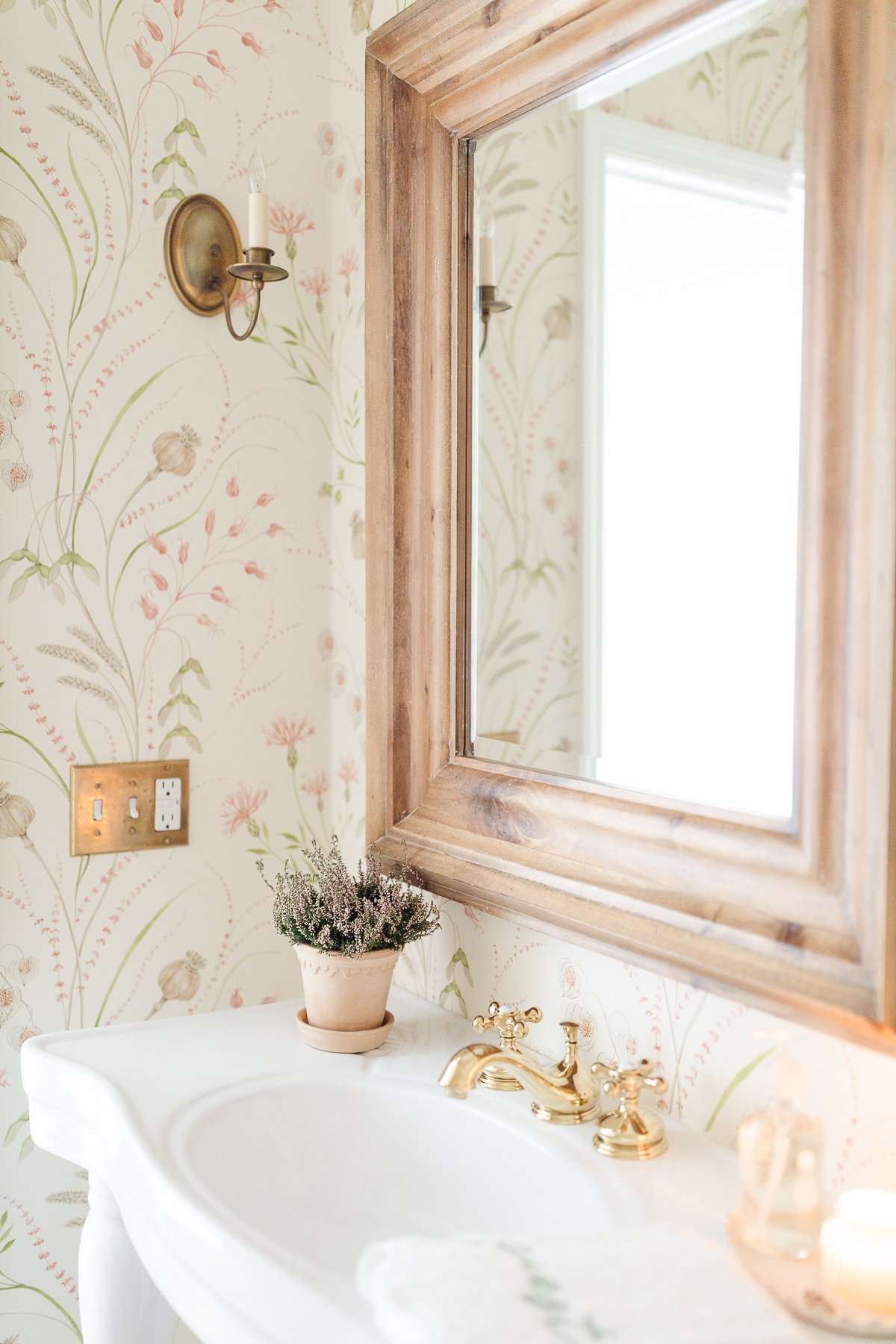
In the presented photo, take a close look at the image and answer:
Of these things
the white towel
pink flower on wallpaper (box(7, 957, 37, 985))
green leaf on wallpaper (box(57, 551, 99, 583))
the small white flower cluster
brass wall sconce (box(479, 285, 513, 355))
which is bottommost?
pink flower on wallpaper (box(7, 957, 37, 985))

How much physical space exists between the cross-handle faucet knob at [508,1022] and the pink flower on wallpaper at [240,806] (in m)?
0.61

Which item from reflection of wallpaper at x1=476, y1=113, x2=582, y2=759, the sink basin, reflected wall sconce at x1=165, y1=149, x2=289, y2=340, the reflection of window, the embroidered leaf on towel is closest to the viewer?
the embroidered leaf on towel

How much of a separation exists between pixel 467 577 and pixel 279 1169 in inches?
25.0

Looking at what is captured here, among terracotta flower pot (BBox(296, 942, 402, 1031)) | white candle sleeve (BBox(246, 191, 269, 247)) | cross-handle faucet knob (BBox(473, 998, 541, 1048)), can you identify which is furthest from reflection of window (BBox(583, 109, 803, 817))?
white candle sleeve (BBox(246, 191, 269, 247))

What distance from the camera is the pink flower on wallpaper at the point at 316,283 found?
161cm

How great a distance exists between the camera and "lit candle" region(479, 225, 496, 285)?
1.23m

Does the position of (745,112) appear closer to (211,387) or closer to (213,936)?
(211,387)

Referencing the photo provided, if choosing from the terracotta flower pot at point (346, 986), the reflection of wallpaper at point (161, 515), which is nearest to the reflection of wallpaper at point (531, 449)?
the terracotta flower pot at point (346, 986)

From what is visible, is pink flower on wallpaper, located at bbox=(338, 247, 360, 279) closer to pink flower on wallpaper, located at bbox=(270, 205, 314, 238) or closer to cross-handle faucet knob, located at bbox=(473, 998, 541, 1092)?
pink flower on wallpaper, located at bbox=(270, 205, 314, 238)

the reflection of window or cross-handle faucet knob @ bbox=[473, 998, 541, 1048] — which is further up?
the reflection of window

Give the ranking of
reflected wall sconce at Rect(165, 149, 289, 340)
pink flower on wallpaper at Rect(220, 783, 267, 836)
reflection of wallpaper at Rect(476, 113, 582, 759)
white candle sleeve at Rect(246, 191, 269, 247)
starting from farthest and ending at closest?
1. pink flower on wallpaper at Rect(220, 783, 267, 836)
2. reflected wall sconce at Rect(165, 149, 289, 340)
3. white candle sleeve at Rect(246, 191, 269, 247)
4. reflection of wallpaper at Rect(476, 113, 582, 759)

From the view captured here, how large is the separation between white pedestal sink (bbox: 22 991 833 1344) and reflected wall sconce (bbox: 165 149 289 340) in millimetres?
887

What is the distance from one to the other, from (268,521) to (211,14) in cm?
67

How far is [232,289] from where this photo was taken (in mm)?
1537
